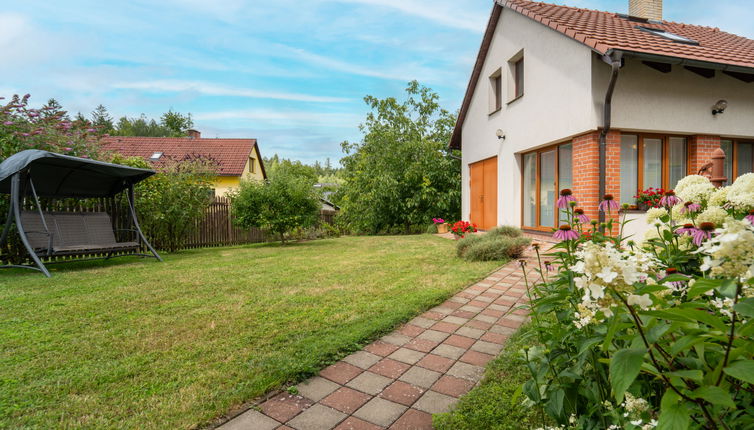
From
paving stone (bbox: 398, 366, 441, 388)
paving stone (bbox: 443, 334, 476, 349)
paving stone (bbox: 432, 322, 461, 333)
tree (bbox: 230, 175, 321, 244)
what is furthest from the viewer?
tree (bbox: 230, 175, 321, 244)

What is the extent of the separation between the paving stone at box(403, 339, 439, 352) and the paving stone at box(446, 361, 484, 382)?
10.6 inches

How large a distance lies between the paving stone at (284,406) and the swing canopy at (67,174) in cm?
531

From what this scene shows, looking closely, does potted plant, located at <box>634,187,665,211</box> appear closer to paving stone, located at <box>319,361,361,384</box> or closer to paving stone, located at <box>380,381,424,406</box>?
paving stone, located at <box>380,381,424,406</box>

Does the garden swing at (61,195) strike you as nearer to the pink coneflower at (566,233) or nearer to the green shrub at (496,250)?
the green shrub at (496,250)

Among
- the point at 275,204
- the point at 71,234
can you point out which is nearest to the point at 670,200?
the point at 71,234

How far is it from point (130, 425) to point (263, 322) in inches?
51.5

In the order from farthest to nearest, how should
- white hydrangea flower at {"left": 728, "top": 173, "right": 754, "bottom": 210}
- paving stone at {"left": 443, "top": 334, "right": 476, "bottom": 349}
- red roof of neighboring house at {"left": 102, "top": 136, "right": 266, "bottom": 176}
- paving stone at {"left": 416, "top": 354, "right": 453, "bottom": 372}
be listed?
red roof of neighboring house at {"left": 102, "top": 136, "right": 266, "bottom": 176}
paving stone at {"left": 443, "top": 334, "right": 476, "bottom": 349}
paving stone at {"left": 416, "top": 354, "right": 453, "bottom": 372}
white hydrangea flower at {"left": 728, "top": 173, "right": 754, "bottom": 210}

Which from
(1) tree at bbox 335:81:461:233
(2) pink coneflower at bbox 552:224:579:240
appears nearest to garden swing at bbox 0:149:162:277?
(2) pink coneflower at bbox 552:224:579:240

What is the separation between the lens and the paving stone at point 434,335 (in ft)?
8.57

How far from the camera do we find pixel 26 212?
218 inches

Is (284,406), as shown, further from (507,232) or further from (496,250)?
(507,232)

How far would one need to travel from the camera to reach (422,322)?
2965mm

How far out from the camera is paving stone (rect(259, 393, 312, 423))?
1.70 metres

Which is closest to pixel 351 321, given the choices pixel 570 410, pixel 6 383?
pixel 570 410
